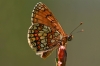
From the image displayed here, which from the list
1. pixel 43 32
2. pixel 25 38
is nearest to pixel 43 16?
pixel 43 32

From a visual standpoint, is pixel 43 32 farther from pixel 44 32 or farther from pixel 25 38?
pixel 25 38

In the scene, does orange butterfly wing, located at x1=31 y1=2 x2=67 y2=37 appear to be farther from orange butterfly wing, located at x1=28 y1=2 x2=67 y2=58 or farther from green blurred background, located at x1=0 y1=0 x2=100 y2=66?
green blurred background, located at x1=0 y1=0 x2=100 y2=66

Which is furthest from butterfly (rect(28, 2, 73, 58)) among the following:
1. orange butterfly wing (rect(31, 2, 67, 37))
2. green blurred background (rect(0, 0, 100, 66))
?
green blurred background (rect(0, 0, 100, 66))

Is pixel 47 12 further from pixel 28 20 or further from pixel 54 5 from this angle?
pixel 54 5

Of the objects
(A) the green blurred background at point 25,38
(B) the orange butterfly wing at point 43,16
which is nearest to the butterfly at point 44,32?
(B) the orange butterfly wing at point 43,16

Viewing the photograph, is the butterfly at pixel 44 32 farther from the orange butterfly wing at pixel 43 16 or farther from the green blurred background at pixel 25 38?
the green blurred background at pixel 25 38
